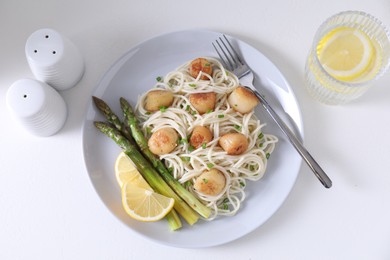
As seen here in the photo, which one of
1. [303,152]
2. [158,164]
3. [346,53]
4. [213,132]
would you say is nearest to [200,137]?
[213,132]

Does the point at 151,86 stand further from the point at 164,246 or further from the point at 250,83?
the point at 164,246

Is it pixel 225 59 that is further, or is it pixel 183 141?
pixel 225 59

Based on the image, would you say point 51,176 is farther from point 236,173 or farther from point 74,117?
point 236,173

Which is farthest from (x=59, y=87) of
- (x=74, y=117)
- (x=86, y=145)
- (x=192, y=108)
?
(x=192, y=108)

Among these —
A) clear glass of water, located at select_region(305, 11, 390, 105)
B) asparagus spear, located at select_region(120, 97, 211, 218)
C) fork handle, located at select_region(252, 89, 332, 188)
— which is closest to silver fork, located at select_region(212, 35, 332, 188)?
fork handle, located at select_region(252, 89, 332, 188)

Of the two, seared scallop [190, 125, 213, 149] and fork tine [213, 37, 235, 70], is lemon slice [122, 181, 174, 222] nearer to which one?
seared scallop [190, 125, 213, 149]

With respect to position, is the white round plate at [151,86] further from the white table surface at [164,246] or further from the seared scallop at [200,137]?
the seared scallop at [200,137]

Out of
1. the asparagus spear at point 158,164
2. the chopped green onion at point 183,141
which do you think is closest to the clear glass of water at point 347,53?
the chopped green onion at point 183,141
